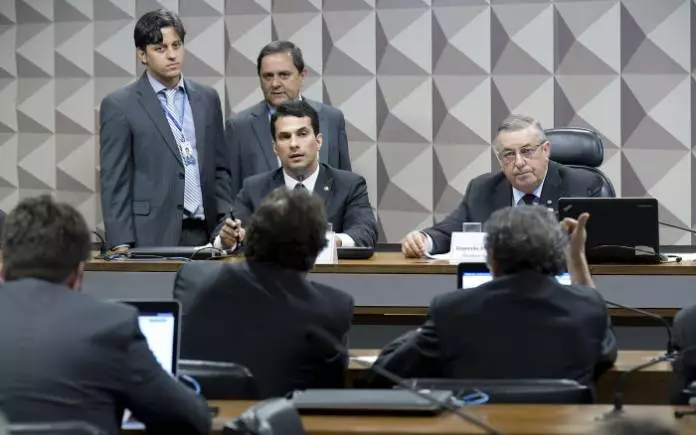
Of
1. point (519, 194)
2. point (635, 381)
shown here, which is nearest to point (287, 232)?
point (635, 381)

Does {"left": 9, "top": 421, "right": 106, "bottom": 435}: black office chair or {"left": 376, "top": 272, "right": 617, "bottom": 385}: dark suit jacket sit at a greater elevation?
{"left": 376, "top": 272, "right": 617, "bottom": 385}: dark suit jacket

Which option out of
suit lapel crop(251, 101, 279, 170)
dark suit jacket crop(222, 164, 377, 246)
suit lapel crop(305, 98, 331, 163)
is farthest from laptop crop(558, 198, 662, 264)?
suit lapel crop(251, 101, 279, 170)

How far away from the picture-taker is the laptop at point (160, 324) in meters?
3.37

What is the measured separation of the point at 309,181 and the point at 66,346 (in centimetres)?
347

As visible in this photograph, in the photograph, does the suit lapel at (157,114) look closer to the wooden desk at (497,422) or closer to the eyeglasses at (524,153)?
the eyeglasses at (524,153)

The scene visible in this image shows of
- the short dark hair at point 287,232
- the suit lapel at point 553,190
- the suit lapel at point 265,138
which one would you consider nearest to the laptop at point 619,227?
the suit lapel at point 553,190

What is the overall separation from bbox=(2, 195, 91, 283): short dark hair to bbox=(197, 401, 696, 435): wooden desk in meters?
0.54

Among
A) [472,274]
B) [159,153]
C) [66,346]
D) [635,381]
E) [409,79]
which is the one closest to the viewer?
[66,346]

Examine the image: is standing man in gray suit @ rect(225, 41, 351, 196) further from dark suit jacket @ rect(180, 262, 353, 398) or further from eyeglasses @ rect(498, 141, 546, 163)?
dark suit jacket @ rect(180, 262, 353, 398)

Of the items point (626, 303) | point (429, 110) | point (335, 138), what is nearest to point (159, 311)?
point (626, 303)

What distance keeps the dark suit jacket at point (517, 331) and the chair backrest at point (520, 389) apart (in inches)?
5.4

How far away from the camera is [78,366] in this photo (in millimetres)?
2791

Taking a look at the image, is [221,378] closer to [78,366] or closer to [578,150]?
[78,366]

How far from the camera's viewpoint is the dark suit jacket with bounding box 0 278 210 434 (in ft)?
9.08
